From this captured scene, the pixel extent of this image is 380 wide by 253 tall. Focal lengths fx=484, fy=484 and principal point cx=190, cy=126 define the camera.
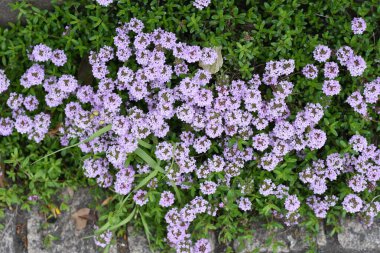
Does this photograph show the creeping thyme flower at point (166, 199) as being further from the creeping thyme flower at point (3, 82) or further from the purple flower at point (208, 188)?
the creeping thyme flower at point (3, 82)

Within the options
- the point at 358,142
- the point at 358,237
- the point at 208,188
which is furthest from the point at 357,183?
the point at 208,188

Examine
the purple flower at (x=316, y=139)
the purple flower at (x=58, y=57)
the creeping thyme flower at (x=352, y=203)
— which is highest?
the purple flower at (x=316, y=139)

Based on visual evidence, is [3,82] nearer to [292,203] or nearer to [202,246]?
[202,246]

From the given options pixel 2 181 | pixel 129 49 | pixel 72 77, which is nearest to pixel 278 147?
pixel 129 49

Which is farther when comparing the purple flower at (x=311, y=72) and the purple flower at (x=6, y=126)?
the purple flower at (x=6, y=126)

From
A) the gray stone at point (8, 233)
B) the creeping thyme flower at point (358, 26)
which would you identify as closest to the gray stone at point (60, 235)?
the gray stone at point (8, 233)

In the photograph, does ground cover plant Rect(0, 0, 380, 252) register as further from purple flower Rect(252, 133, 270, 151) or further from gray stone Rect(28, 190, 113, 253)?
gray stone Rect(28, 190, 113, 253)
